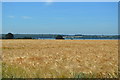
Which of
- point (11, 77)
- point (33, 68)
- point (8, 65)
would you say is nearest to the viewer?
point (11, 77)

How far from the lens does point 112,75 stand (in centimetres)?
761

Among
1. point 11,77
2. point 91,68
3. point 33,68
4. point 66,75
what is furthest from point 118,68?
point 11,77

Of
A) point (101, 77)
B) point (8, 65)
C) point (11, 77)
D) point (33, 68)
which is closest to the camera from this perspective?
point (101, 77)

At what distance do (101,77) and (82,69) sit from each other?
1.08 meters

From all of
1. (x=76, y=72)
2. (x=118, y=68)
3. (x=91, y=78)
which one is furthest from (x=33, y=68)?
(x=118, y=68)

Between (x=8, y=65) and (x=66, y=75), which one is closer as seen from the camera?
(x=66, y=75)

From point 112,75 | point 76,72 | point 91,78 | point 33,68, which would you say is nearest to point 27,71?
point 33,68

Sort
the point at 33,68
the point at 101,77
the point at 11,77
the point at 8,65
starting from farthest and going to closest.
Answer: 1. the point at 8,65
2. the point at 33,68
3. the point at 11,77
4. the point at 101,77

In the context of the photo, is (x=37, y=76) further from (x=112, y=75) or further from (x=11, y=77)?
(x=112, y=75)

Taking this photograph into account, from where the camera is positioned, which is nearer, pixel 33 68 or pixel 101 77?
pixel 101 77

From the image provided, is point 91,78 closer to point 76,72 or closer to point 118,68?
point 76,72

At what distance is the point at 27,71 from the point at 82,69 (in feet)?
5.66

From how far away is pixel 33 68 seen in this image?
844 centimetres

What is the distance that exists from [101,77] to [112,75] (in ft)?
1.54
